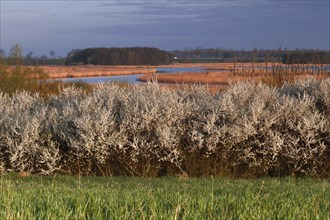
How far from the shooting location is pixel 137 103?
15719mm

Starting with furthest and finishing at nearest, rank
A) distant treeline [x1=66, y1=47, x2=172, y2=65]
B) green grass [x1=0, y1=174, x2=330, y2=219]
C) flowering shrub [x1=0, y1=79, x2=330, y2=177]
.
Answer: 1. distant treeline [x1=66, y1=47, x2=172, y2=65]
2. flowering shrub [x1=0, y1=79, x2=330, y2=177]
3. green grass [x1=0, y1=174, x2=330, y2=219]

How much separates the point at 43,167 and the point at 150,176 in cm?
244

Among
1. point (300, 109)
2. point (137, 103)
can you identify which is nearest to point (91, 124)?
point (137, 103)

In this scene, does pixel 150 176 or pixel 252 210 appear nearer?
pixel 252 210

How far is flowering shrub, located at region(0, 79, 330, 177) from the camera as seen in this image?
15000 millimetres

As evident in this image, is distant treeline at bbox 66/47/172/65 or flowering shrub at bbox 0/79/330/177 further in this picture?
distant treeline at bbox 66/47/172/65

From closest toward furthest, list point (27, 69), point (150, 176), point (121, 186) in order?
point (121, 186)
point (150, 176)
point (27, 69)

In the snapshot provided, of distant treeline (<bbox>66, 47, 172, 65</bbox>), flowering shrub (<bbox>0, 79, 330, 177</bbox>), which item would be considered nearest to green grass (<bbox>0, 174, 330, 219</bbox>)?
flowering shrub (<bbox>0, 79, 330, 177</bbox>)

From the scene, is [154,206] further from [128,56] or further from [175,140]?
[128,56]

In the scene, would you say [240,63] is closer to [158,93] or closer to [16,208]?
[158,93]

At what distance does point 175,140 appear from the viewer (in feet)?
49.2

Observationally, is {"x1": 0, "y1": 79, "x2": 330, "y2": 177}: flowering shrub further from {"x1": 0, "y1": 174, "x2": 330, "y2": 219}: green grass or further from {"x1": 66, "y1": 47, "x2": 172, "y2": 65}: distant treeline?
{"x1": 66, "y1": 47, "x2": 172, "y2": 65}: distant treeline

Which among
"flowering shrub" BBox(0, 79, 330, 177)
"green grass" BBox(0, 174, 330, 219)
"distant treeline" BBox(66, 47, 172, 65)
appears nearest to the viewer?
"green grass" BBox(0, 174, 330, 219)

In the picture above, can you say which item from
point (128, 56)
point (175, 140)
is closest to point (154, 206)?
point (175, 140)
